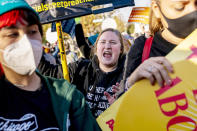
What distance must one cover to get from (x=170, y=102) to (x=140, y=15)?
455cm

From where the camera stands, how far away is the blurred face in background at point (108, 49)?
3.17 m

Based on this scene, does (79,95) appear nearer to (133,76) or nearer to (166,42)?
(133,76)

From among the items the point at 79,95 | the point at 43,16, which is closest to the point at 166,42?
the point at 79,95

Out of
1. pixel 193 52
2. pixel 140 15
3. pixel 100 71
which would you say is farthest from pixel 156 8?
pixel 140 15

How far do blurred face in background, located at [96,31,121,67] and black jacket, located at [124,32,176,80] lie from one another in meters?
1.32

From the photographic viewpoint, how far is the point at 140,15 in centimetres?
558

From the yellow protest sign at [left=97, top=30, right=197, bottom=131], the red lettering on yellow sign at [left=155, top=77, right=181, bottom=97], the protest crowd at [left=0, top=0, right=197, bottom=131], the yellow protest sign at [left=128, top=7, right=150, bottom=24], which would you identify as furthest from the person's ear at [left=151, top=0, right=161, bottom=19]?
the yellow protest sign at [left=128, top=7, right=150, bottom=24]

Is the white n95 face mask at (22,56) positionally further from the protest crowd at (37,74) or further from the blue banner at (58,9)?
the blue banner at (58,9)

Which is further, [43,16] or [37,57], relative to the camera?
[43,16]

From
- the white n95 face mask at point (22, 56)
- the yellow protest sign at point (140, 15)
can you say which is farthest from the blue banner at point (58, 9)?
the yellow protest sign at point (140, 15)

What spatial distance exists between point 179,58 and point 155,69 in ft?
0.51

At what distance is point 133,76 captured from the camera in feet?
4.78

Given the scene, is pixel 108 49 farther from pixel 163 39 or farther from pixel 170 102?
pixel 170 102

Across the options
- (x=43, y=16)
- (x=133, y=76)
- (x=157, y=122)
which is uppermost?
(x=43, y=16)
